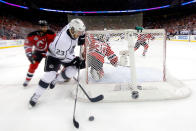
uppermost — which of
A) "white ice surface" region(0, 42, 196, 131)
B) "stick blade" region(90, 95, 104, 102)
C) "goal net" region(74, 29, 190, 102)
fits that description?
"goal net" region(74, 29, 190, 102)

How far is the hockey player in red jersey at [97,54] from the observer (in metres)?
1.89

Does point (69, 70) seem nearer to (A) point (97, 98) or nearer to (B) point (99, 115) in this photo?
(A) point (97, 98)

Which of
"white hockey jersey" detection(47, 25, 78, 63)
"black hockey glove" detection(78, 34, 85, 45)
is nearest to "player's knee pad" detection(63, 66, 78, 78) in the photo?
"white hockey jersey" detection(47, 25, 78, 63)

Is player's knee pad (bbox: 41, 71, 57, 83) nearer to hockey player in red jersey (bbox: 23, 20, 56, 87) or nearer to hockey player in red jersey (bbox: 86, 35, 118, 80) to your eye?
hockey player in red jersey (bbox: 23, 20, 56, 87)

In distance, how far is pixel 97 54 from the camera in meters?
1.92

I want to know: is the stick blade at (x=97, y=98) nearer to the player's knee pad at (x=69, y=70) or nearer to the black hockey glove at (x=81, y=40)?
the player's knee pad at (x=69, y=70)

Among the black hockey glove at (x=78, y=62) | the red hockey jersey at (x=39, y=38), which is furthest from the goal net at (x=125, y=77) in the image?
the red hockey jersey at (x=39, y=38)

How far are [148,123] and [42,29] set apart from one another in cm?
155

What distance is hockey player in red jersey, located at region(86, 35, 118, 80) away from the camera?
189 centimetres

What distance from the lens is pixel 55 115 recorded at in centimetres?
126

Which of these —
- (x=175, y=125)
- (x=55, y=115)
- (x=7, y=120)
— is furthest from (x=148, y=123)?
(x=7, y=120)

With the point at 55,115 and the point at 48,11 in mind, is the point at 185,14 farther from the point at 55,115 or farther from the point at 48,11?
the point at 55,115

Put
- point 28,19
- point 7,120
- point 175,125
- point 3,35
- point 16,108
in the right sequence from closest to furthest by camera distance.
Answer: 1. point 175,125
2. point 7,120
3. point 16,108
4. point 3,35
5. point 28,19

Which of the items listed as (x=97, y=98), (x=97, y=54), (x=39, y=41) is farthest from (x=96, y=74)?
(x=39, y=41)
